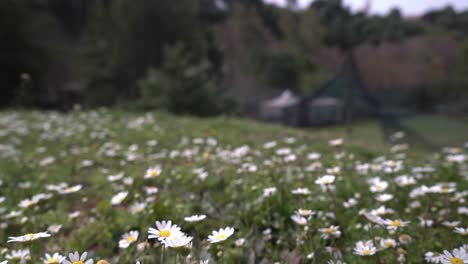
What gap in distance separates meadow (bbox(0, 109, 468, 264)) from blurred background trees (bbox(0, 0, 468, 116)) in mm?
5383

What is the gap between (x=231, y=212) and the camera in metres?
1.57

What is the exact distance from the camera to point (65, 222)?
5.44ft

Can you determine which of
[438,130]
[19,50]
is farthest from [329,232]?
[19,50]

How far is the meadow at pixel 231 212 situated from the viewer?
1162 mm

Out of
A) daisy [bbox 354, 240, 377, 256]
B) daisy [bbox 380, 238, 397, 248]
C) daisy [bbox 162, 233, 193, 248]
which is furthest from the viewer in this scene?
daisy [bbox 380, 238, 397, 248]

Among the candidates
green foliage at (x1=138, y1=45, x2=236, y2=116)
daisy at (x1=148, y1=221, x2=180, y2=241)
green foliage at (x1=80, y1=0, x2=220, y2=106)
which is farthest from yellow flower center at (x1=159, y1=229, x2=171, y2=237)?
green foliage at (x1=80, y1=0, x2=220, y2=106)

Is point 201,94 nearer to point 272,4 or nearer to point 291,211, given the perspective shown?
point 291,211

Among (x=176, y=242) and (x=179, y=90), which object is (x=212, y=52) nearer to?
(x=179, y=90)

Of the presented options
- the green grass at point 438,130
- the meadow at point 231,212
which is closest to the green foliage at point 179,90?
the meadow at point 231,212

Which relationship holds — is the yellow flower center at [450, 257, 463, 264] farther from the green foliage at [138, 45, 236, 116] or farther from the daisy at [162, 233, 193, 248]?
the green foliage at [138, 45, 236, 116]

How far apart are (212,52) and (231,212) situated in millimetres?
12919

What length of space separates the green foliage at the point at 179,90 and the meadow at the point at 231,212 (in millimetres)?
4707

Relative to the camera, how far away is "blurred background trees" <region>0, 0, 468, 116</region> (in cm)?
987

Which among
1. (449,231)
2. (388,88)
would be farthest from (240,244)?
(388,88)
